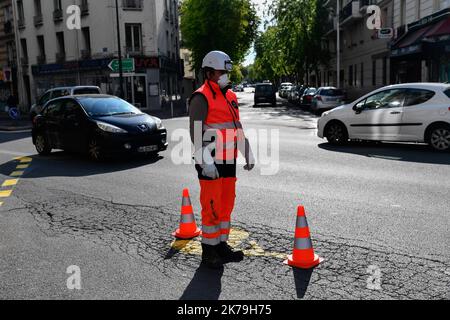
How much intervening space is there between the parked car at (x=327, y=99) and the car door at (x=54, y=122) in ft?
57.3

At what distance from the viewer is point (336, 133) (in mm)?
12742

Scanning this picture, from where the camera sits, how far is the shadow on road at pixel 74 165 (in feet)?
31.8

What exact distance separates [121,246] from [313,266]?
1.98m

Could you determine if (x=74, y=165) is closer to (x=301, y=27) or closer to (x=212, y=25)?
(x=212, y=25)

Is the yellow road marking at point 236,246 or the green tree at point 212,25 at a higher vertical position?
the green tree at point 212,25

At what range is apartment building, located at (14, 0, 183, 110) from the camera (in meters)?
35.4

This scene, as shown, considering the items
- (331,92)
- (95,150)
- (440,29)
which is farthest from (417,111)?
(331,92)

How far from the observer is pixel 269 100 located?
119 ft

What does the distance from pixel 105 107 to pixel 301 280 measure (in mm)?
8520

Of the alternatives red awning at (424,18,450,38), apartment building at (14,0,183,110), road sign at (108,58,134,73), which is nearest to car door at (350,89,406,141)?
red awning at (424,18,450,38)

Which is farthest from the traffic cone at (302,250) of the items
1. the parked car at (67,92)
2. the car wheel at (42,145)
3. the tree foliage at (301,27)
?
the tree foliage at (301,27)

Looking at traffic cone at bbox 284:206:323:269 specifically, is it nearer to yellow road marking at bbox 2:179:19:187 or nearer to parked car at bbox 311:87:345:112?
yellow road marking at bbox 2:179:19:187

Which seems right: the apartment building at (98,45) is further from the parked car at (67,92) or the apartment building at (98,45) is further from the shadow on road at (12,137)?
the shadow on road at (12,137)
